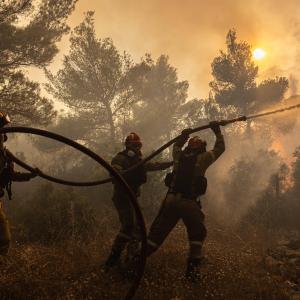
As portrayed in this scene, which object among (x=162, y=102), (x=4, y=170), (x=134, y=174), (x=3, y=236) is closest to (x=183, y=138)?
(x=134, y=174)

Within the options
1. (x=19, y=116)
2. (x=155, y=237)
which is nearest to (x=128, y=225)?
(x=155, y=237)

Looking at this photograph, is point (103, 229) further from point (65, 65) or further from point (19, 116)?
point (65, 65)

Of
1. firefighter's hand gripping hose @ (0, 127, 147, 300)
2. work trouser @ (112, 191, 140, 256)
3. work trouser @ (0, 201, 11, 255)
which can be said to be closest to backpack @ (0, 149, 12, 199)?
work trouser @ (0, 201, 11, 255)

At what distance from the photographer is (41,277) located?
5.71 metres

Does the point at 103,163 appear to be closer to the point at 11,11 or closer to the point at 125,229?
the point at 125,229

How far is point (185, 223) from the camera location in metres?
6.10

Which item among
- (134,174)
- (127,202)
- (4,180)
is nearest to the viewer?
(4,180)

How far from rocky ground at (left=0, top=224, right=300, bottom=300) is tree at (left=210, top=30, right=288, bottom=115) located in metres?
20.8

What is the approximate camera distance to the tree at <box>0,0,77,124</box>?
1460 centimetres

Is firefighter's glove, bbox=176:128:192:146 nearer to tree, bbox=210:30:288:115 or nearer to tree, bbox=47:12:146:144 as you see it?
tree, bbox=47:12:146:144

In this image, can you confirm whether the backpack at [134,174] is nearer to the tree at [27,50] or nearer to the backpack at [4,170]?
the backpack at [4,170]

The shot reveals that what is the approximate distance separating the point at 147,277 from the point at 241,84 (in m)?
24.3

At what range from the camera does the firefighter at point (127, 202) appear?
6152 millimetres

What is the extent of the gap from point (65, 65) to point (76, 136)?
485cm
